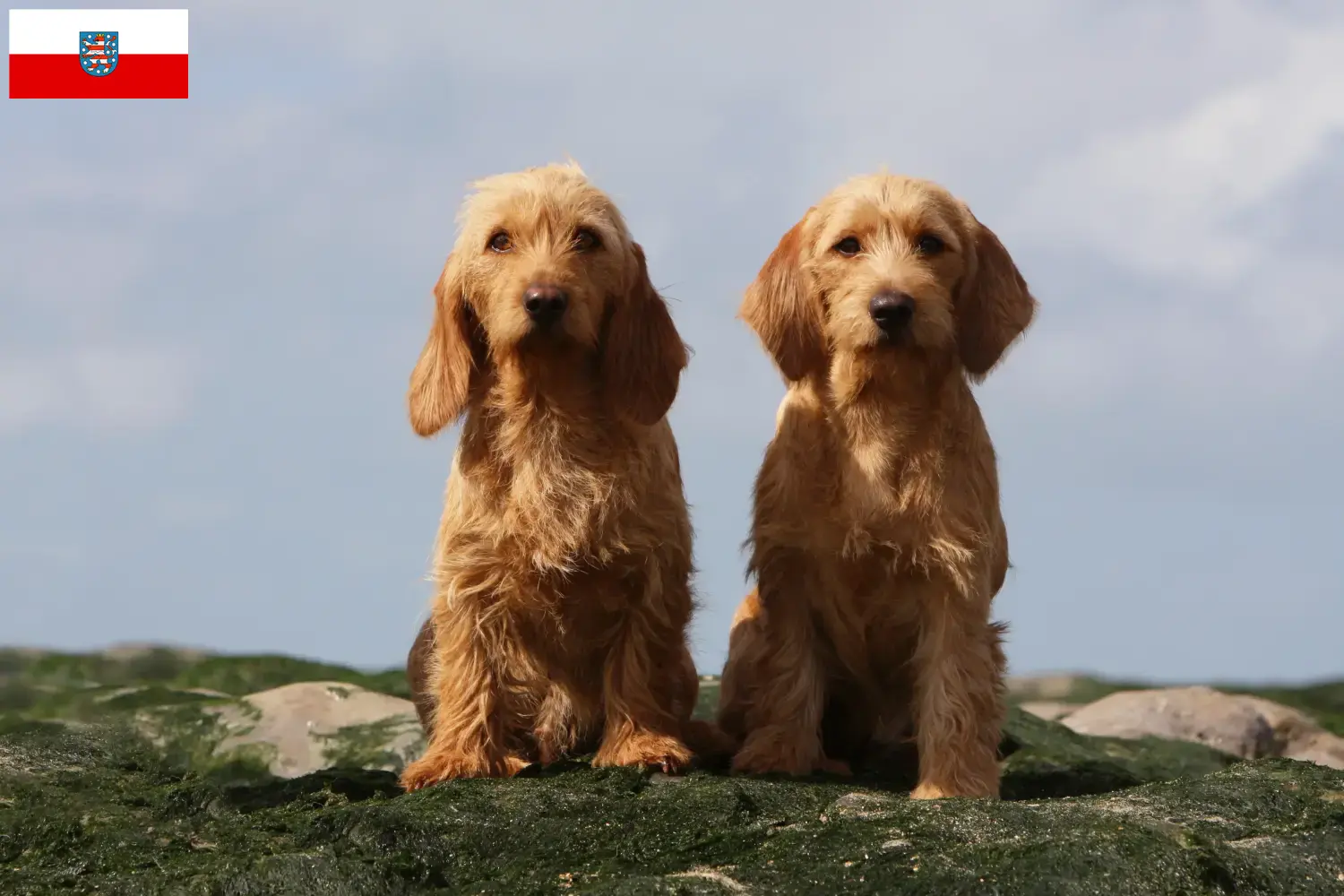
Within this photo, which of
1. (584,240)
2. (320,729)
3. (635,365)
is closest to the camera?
(584,240)

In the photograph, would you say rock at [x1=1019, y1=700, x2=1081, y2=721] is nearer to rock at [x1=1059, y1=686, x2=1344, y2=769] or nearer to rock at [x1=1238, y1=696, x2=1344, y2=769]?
rock at [x1=1059, y1=686, x2=1344, y2=769]

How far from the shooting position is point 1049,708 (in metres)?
13.9

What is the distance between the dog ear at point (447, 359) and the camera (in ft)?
21.5

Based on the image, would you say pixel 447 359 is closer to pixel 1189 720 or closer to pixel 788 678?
pixel 788 678

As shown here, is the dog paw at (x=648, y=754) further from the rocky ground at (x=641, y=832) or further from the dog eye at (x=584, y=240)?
the dog eye at (x=584, y=240)

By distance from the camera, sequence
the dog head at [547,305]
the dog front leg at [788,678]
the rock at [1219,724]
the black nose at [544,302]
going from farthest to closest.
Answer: the rock at [1219,724], the dog front leg at [788,678], the dog head at [547,305], the black nose at [544,302]

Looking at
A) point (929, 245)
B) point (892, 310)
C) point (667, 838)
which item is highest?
point (929, 245)

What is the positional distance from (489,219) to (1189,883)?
3681mm

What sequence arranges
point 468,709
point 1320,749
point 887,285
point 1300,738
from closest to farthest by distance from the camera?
point 887,285 → point 468,709 → point 1320,749 → point 1300,738

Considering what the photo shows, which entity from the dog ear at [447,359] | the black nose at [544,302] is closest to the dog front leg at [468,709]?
the dog ear at [447,359]

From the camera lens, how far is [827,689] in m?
7.07

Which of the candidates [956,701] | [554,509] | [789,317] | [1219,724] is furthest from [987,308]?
[1219,724]

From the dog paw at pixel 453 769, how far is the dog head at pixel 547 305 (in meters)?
1.41

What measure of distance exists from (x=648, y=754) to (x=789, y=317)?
1934mm
